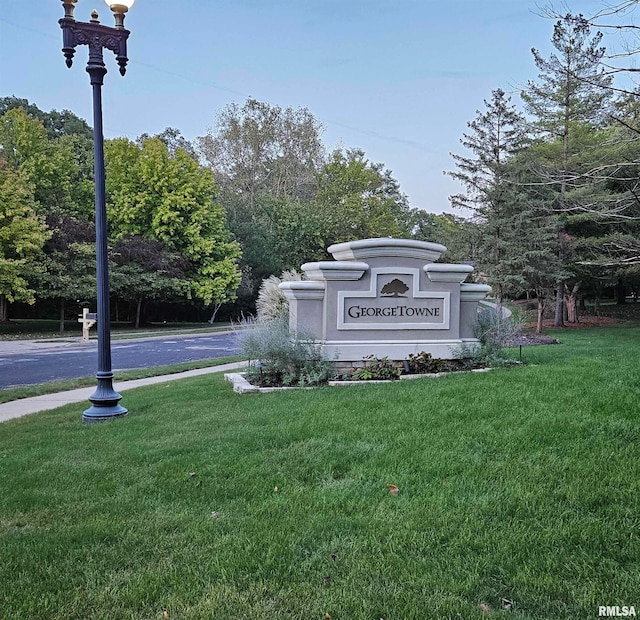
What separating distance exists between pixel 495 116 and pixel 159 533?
2025cm

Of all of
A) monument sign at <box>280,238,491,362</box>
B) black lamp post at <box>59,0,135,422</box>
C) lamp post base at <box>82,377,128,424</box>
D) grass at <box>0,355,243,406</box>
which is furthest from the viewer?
grass at <box>0,355,243,406</box>

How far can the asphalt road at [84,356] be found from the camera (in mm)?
11234

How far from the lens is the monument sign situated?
26.3ft

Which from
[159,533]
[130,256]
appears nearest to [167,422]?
[159,533]

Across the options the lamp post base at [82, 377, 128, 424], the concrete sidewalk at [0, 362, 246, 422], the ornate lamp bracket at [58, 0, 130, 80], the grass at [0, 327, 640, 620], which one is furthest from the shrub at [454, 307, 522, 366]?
the ornate lamp bracket at [58, 0, 130, 80]

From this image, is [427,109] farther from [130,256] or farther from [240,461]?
[240,461]

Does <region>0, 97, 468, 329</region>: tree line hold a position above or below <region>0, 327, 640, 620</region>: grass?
above

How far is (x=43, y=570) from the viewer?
8.41ft

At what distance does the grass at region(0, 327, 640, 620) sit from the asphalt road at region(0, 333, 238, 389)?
5.49m

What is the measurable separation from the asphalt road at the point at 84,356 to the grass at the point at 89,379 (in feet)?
1.86

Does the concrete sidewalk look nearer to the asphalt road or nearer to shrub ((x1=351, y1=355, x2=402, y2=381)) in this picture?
the asphalt road

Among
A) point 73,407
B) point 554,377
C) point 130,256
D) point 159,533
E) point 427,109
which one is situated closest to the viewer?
point 159,533

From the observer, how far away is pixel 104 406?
251 inches

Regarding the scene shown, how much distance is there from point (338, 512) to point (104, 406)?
4218mm
